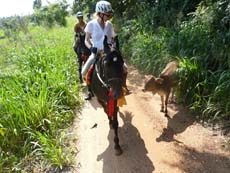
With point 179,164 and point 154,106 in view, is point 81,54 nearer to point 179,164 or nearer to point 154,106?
point 154,106

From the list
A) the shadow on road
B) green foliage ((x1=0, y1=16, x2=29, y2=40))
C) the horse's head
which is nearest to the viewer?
the shadow on road

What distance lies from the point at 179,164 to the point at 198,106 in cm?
175

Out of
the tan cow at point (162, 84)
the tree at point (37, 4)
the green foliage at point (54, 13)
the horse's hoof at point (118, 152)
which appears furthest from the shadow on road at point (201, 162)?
the tree at point (37, 4)

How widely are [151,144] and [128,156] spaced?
54 cm

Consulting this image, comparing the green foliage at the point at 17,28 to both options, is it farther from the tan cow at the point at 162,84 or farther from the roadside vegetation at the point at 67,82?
the tan cow at the point at 162,84

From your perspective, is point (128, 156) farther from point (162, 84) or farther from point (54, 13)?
point (54, 13)

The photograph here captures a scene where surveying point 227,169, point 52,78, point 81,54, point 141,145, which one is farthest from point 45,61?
point 227,169

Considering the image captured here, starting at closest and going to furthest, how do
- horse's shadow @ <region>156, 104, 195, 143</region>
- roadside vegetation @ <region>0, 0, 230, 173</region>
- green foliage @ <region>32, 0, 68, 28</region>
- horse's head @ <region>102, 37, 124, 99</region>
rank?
horse's head @ <region>102, 37, 124, 99</region> < roadside vegetation @ <region>0, 0, 230, 173</region> < horse's shadow @ <region>156, 104, 195, 143</region> < green foliage @ <region>32, 0, 68, 28</region>

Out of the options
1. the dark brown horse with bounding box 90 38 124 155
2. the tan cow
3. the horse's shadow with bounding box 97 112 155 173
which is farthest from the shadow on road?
the tan cow

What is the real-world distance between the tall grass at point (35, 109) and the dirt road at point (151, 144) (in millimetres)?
476

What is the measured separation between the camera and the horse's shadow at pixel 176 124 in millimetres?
5684

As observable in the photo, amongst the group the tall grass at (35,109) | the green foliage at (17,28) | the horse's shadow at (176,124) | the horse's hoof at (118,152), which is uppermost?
the green foliage at (17,28)

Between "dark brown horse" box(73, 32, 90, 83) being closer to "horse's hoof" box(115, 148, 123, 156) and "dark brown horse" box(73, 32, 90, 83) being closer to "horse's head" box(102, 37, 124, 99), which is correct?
"horse's head" box(102, 37, 124, 99)

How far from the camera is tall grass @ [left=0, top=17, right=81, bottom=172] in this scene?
533 cm
